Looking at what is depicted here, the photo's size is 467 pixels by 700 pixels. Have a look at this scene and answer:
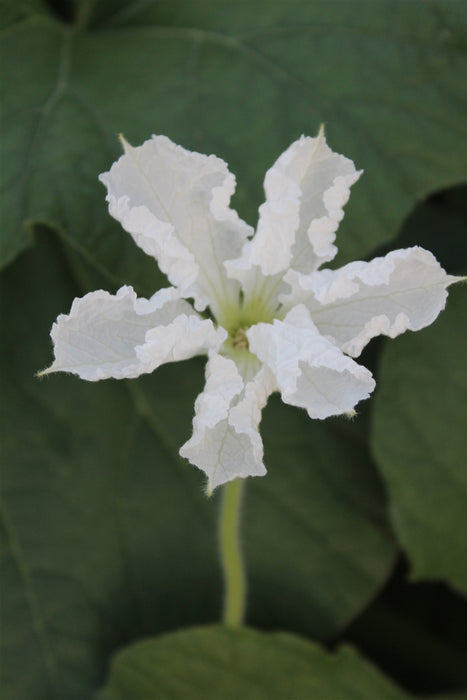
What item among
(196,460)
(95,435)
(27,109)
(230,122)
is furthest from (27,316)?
(196,460)

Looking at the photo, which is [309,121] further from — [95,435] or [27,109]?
[95,435]

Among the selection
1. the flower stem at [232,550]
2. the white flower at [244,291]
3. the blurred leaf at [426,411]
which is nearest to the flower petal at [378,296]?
the white flower at [244,291]

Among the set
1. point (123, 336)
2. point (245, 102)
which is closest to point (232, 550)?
point (123, 336)

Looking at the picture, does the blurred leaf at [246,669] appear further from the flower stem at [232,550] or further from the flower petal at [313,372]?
the flower petal at [313,372]

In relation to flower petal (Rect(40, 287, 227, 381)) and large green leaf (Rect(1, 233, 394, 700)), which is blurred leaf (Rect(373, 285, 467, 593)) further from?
flower petal (Rect(40, 287, 227, 381))

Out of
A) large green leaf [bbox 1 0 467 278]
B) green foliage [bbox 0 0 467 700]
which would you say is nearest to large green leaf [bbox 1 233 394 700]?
green foliage [bbox 0 0 467 700]

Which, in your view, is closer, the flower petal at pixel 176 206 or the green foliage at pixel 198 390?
the flower petal at pixel 176 206

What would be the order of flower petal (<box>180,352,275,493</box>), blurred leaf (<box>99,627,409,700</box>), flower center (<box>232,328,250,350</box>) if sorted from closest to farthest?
flower petal (<box>180,352,275,493</box>) < flower center (<box>232,328,250,350</box>) < blurred leaf (<box>99,627,409,700</box>)

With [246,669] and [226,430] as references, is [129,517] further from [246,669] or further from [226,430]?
[226,430]
